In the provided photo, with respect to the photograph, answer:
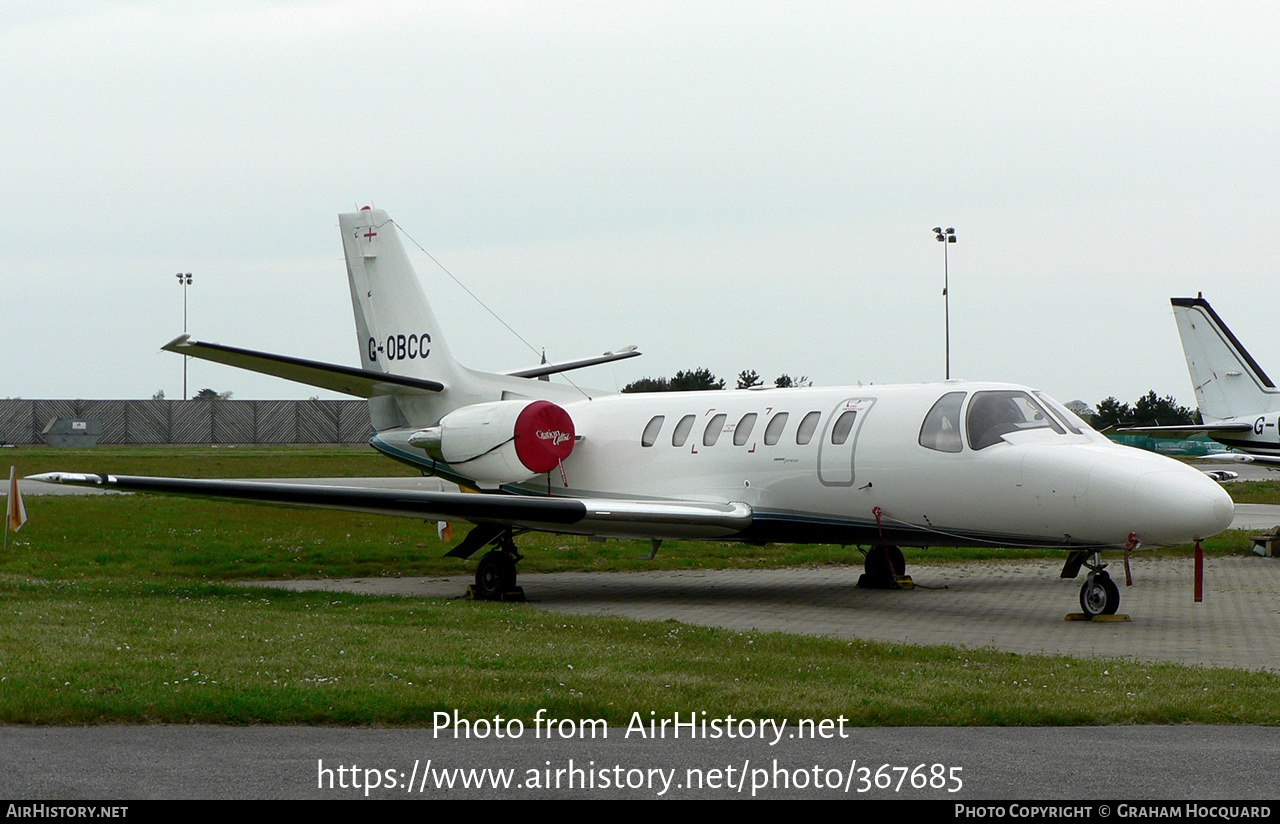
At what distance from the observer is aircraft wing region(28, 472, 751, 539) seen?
13.7m

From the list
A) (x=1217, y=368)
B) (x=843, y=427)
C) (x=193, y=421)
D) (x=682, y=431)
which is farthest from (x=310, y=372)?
(x=193, y=421)

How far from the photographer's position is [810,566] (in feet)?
65.6

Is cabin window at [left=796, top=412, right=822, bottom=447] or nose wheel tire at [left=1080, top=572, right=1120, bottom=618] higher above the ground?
cabin window at [left=796, top=412, right=822, bottom=447]

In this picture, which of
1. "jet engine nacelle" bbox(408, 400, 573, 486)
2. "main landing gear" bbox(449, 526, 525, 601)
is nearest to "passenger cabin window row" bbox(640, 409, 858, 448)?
"jet engine nacelle" bbox(408, 400, 573, 486)

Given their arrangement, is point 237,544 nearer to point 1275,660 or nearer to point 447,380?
point 447,380

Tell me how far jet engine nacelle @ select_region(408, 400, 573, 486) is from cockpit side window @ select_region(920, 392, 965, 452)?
17.0 ft

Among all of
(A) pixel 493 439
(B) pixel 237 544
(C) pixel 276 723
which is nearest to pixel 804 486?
(A) pixel 493 439

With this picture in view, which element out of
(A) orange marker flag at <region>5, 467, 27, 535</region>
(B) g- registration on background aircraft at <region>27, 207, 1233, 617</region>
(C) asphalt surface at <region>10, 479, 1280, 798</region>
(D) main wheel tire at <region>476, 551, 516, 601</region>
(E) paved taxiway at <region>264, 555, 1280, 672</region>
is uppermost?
(B) g- registration on background aircraft at <region>27, 207, 1233, 617</region>

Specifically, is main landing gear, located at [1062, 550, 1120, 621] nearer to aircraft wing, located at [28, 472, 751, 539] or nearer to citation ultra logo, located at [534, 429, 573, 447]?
aircraft wing, located at [28, 472, 751, 539]

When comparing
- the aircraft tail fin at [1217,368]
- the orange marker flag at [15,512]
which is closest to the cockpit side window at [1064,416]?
the orange marker flag at [15,512]

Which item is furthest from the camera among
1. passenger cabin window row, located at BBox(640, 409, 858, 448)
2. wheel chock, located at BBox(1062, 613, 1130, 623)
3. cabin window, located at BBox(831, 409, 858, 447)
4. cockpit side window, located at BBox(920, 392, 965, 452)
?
passenger cabin window row, located at BBox(640, 409, 858, 448)

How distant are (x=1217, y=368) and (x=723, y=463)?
22110 mm

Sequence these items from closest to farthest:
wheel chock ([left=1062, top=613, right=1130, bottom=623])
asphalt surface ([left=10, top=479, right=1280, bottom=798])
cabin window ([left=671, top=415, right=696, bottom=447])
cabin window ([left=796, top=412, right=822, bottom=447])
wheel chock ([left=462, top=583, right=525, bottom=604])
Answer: asphalt surface ([left=10, top=479, right=1280, bottom=798]), wheel chock ([left=1062, top=613, right=1130, bottom=623]), cabin window ([left=796, top=412, right=822, bottom=447]), wheel chock ([left=462, top=583, right=525, bottom=604]), cabin window ([left=671, top=415, right=696, bottom=447])

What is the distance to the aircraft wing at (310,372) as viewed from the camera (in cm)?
1501
